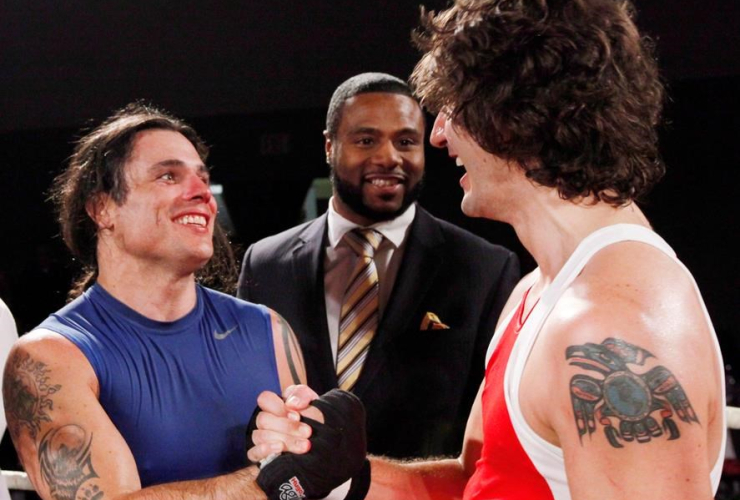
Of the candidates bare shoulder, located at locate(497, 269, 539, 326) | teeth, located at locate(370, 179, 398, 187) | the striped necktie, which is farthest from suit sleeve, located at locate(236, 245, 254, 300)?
bare shoulder, located at locate(497, 269, 539, 326)

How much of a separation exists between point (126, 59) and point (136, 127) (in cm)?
193

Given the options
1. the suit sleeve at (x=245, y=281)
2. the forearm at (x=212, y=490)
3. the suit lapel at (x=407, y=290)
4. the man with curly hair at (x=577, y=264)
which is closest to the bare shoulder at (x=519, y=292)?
the man with curly hair at (x=577, y=264)

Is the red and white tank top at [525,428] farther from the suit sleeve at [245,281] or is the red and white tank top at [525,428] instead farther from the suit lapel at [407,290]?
the suit sleeve at [245,281]

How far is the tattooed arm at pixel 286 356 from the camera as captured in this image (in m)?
1.61

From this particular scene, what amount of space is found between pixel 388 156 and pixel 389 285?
31cm

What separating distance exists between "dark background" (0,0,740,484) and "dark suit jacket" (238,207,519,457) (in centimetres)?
121

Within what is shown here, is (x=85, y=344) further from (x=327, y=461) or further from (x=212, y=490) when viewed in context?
(x=327, y=461)

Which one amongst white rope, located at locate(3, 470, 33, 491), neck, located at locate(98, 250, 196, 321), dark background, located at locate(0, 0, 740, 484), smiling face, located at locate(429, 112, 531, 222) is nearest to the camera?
smiling face, located at locate(429, 112, 531, 222)

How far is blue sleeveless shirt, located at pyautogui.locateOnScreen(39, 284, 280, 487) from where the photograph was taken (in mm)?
1427

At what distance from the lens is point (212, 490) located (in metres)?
1.33

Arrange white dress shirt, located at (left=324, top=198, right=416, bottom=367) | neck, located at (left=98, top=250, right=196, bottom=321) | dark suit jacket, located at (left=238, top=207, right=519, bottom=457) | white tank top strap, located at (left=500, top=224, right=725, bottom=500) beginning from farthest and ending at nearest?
white dress shirt, located at (left=324, top=198, right=416, bottom=367) < dark suit jacket, located at (left=238, top=207, right=519, bottom=457) < neck, located at (left=98, top=250, right=196, bottom=321) < white tank top strap, located at (left=500, top=224, right=725, bottom=500)

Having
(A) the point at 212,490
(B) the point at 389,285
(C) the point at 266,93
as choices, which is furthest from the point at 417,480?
(C) the point at 266,93

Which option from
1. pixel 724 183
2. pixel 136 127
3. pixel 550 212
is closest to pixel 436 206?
pixel 724 183

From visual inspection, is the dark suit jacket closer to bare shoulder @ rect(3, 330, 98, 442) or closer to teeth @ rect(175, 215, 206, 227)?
teeth @ rect(175, 215, 206, 227)
